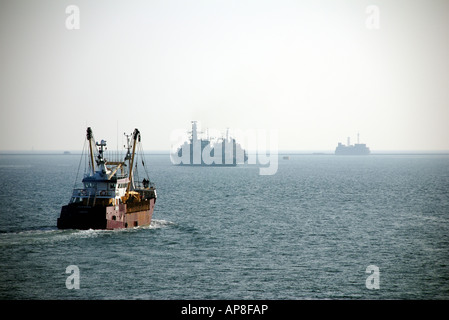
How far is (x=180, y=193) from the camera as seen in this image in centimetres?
10956

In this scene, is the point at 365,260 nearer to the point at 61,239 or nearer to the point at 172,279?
the point at 172,279

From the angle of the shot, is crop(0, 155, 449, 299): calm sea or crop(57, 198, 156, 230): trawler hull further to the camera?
crop(57, 198, 156, 230): trawler hull

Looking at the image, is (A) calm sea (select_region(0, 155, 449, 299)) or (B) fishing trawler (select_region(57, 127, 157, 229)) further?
(B) fishing trawler (select_region(57, 127, 157, 229))

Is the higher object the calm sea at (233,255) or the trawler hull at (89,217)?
the trawler hull at (89,217)

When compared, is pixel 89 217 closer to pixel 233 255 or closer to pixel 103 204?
pixel 103 204

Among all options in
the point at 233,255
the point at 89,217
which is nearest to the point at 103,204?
the point at 89,217

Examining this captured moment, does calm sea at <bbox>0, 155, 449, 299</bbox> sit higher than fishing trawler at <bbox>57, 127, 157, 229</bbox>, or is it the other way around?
fishing trawler at <bbox>57, 127, 157, 229</bbox>

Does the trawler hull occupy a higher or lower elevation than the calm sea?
higher

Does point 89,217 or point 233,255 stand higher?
point 89,217

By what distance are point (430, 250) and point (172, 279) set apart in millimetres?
28183

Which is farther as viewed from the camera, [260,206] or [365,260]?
[260,206]
